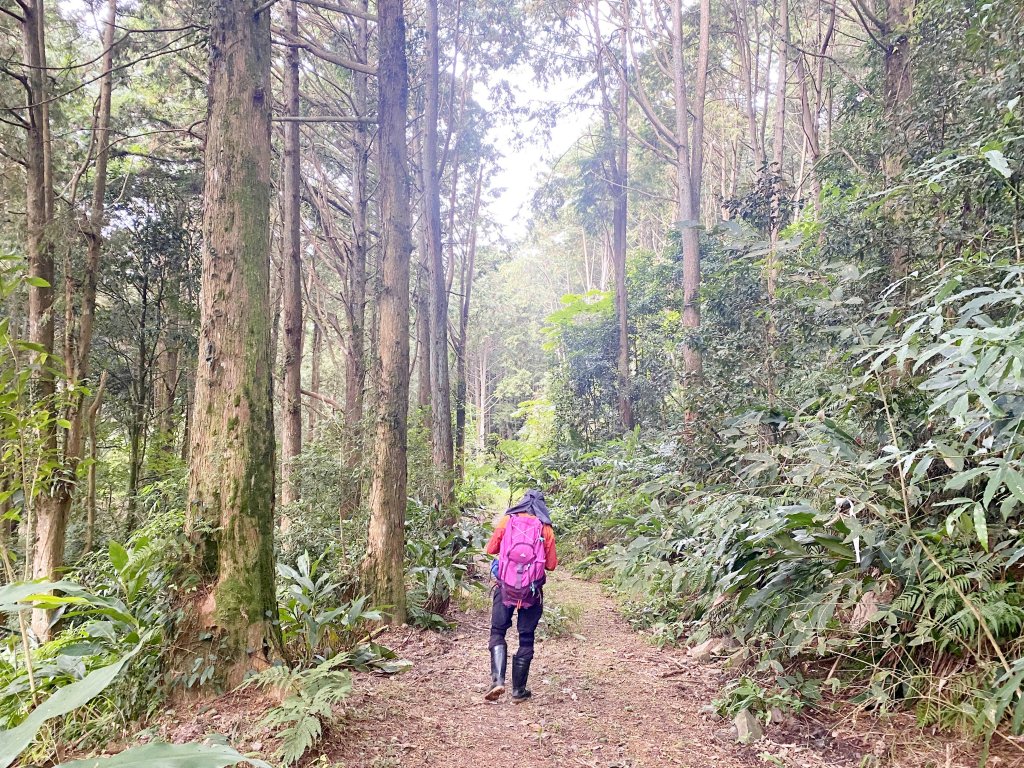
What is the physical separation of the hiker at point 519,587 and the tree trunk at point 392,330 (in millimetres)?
1604

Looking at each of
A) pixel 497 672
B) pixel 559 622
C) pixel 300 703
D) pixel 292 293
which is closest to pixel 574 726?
pixel 497 672

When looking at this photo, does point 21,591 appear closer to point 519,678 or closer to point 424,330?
point 519,678

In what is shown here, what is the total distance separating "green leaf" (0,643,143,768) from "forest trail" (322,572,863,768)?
280cm

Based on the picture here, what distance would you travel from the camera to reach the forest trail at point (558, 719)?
3.53 metres

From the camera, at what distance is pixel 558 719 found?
14.0 feet

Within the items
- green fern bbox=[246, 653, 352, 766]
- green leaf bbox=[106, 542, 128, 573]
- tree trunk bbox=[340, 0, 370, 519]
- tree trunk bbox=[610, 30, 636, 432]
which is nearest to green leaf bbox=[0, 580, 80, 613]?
green fern bbox=[246, 653, 352, 766]

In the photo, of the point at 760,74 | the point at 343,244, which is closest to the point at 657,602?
the point at 343,244

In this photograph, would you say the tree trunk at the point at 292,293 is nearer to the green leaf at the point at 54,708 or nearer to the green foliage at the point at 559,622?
the green foliage at the point at 559,622

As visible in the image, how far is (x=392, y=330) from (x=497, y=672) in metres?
3.47

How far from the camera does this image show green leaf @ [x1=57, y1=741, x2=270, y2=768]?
0.81m

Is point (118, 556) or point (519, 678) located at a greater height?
point (118, 556)

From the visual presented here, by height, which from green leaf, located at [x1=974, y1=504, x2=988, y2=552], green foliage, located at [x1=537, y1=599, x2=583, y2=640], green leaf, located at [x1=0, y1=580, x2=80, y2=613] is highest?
green leaf, located at [x1=0, y1=580, x2=80, y2=613]

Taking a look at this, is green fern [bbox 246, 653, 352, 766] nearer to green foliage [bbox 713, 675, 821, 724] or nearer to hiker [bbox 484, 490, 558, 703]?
hiker [bbox 484, 490, 558, 703]

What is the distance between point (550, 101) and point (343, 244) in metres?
7.35
